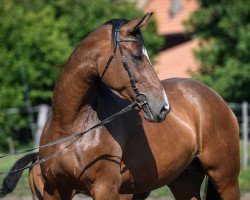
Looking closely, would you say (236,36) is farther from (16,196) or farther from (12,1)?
(16,196)

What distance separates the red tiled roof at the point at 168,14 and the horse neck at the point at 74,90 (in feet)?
86.5

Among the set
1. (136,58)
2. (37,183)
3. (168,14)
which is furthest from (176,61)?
(136,58)

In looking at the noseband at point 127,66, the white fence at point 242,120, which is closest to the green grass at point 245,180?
the white fence at point 242,120

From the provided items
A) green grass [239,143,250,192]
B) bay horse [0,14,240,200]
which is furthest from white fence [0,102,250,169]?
bay horse [0,14,240,200]

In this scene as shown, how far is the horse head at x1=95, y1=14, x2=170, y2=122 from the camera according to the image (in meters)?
5.09

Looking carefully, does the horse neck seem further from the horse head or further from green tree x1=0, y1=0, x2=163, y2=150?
green tree x1=0, y1=0, x2=163, y2=150

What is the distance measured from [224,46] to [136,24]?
16418mm

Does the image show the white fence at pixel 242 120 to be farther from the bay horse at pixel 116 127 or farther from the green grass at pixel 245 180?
the bay horse at pixel 116 127

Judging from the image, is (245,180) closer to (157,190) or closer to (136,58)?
(157,190)

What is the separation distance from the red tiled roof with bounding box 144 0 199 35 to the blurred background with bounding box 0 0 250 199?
28.6 ft

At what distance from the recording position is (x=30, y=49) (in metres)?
18.9

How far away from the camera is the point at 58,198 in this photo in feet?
18.3

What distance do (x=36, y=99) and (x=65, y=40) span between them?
69.7 inches

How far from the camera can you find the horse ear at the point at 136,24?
508cm
